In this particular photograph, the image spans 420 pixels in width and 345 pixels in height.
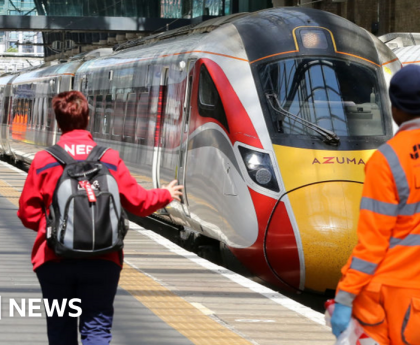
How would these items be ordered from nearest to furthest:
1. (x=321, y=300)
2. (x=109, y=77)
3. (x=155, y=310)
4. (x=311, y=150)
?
(x=155, y=310) < (x=311, y=150) < (x=321, y=300) < (x=109, y=77)

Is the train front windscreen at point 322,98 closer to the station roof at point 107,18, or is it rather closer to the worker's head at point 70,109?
the worker's head at point 70,109

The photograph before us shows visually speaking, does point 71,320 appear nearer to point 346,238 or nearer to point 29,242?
point 346,238

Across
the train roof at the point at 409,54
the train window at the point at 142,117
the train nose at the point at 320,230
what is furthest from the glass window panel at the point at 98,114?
the train nose at the point at 320,230

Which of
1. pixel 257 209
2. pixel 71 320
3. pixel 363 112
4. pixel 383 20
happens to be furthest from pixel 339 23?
pixel 383 20

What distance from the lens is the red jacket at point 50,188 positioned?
13.1ft

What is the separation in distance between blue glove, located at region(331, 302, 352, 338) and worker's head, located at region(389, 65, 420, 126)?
712 millimetres

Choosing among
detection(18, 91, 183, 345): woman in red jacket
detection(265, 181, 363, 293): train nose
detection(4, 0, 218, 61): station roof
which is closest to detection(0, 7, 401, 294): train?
detection(265, 181, 363, 293): train nose

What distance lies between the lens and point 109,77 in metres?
14.3

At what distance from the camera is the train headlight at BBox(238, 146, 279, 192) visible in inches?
311

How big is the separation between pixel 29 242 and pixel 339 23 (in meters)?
3.84

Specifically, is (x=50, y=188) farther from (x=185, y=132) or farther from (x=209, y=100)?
(x=185, y=132)

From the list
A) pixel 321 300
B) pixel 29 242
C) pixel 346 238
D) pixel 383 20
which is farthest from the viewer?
pixel 383 20

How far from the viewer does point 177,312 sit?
20.1 ft

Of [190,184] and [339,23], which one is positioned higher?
[339,23]
